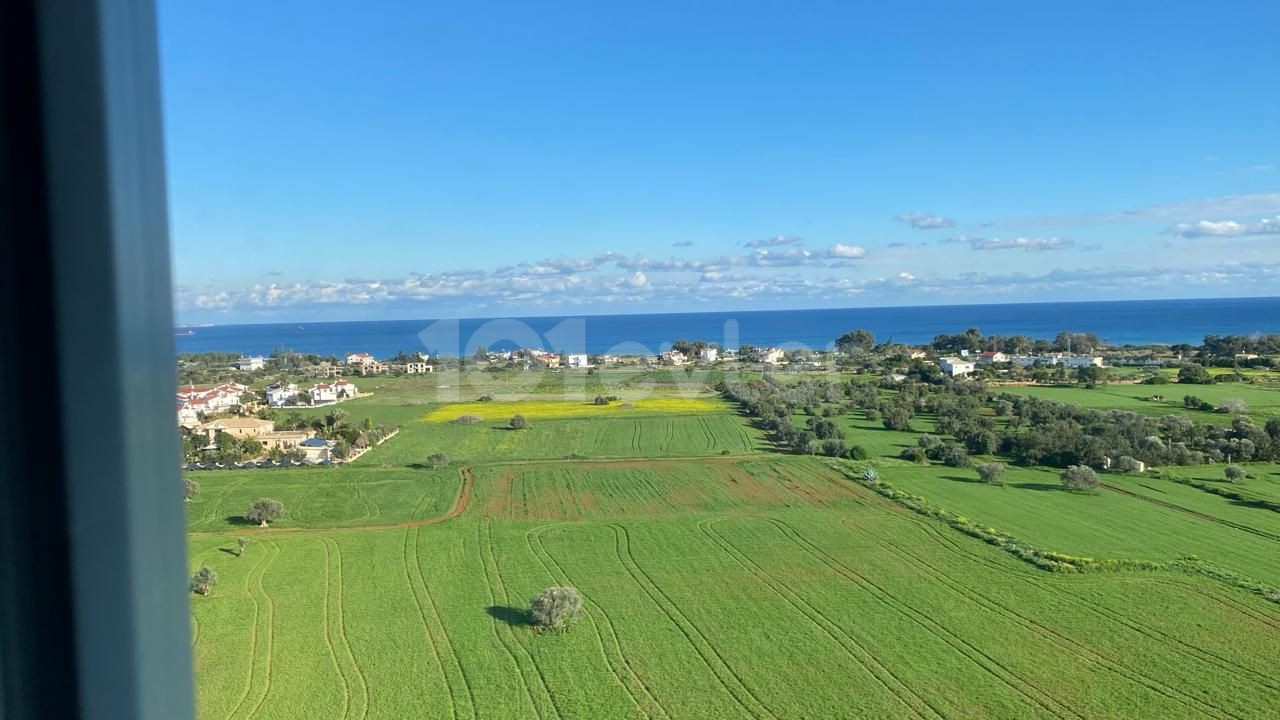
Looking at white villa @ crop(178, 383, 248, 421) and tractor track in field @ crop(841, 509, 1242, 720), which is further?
white villa @ crop(178, 383, 248, 421)

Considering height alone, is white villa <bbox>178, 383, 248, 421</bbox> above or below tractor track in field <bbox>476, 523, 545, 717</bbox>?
above

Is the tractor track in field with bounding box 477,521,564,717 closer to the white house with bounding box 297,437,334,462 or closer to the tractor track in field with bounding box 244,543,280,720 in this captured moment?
the tractor track in field with bounding box 244,543,280,720

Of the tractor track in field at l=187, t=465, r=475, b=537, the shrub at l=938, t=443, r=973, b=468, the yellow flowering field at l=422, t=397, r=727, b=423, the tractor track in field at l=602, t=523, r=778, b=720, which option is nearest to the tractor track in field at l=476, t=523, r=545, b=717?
the tractor track in field at l=187, t=465, r=475, b=537

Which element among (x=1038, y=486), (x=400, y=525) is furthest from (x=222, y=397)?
(x=1038, y=486)

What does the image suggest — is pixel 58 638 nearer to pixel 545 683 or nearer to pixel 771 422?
pixel 545 683

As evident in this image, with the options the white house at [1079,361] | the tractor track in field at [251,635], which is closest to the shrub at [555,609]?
the tractor track in field at [251,635]

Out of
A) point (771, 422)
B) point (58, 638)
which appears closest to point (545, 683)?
point (58, 638)
